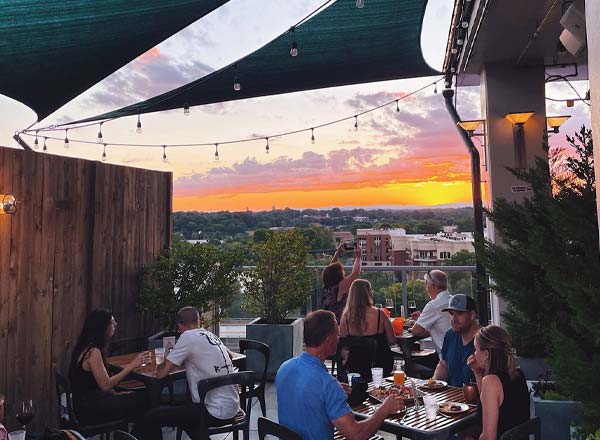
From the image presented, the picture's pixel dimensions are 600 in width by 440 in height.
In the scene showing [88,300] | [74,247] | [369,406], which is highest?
[74,247]

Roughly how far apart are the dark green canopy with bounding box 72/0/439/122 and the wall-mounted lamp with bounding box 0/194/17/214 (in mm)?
2812

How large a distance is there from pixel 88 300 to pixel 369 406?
11.0 feet

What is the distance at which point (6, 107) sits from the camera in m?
7.03

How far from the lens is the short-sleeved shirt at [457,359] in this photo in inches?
124

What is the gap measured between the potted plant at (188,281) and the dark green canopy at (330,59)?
7.22ft

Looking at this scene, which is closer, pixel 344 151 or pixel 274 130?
pixel 274 130

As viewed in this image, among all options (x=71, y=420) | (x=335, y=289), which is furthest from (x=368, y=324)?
(x=71, y=420)

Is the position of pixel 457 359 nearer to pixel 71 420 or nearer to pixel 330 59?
pixel 71 420

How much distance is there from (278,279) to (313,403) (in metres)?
3.78

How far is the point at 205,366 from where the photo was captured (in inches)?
128

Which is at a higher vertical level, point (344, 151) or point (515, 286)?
point (344, 151)

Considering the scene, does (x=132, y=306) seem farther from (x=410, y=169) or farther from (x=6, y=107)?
(x=410, y=169)

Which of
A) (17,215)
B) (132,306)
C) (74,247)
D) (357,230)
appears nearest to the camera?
(17,215)

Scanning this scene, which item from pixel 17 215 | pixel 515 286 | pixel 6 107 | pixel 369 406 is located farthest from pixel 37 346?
pixel 6 107
